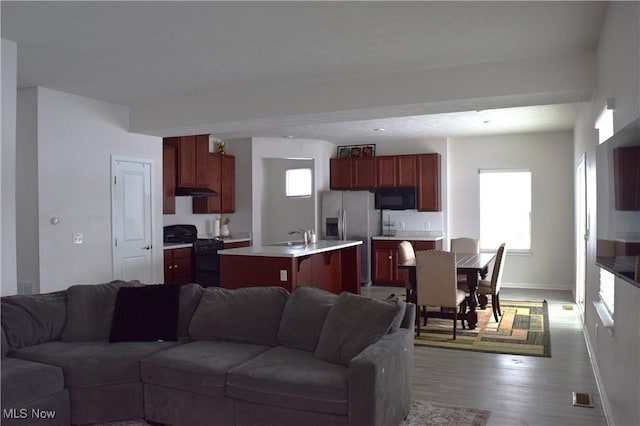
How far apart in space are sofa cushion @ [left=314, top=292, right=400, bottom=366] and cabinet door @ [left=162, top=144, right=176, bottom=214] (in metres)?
4.81

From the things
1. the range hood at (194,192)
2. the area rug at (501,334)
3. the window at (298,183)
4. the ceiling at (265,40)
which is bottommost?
the area rug at (501,334)

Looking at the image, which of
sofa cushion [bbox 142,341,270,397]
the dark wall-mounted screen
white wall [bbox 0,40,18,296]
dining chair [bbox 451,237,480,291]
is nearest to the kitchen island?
dining chair [bbox 451,237,480,291]

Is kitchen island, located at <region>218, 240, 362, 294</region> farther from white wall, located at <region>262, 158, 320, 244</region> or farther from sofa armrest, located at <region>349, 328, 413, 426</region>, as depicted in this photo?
white wall, located at <region>262, 158, 320, 244</region>

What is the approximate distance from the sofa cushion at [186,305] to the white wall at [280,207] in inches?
231

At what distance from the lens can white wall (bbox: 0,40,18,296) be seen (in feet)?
12.7

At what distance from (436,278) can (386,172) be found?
425cm

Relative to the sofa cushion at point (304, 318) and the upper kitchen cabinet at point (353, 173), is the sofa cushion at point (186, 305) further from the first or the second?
the upper kitchen cabinet at point (353, 173)

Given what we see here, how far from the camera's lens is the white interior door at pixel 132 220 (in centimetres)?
599

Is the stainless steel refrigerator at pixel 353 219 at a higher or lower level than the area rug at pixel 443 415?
higher

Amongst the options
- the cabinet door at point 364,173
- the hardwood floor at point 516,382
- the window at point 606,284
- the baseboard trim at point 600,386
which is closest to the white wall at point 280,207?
the cabinet door at point 364,173

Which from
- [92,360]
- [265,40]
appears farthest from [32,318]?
[265,40]

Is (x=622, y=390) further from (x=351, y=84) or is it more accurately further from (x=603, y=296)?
(x=351, y=84)

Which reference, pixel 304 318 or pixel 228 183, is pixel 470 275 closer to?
pixel 304 318

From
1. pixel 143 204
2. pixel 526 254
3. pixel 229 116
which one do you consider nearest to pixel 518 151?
pixel 526 254
